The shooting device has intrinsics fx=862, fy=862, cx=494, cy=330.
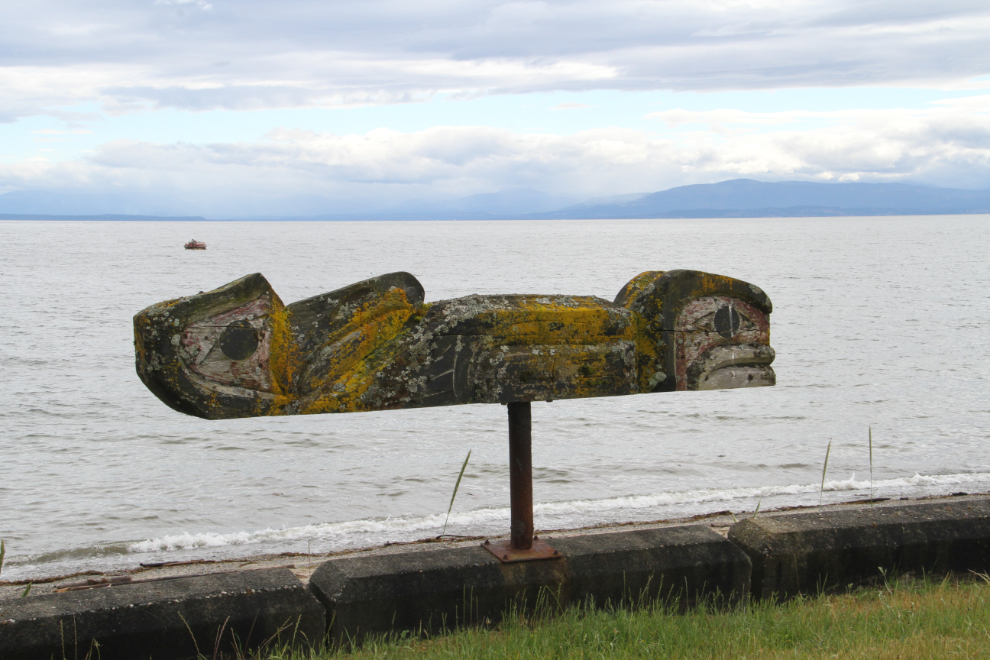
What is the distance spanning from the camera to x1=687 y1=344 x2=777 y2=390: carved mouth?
3.40m

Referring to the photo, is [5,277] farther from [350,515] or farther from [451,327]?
[451,327]

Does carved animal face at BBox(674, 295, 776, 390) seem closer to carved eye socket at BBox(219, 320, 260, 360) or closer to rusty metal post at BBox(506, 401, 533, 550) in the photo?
rusty metal post at BBox(506, 401, 533, 550)

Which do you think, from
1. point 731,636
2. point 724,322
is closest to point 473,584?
point 731,636

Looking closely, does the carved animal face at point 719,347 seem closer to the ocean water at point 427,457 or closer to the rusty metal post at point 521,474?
the rusty metal post at point 521,474

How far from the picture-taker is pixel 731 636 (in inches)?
129

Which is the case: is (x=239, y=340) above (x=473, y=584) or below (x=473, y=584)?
above

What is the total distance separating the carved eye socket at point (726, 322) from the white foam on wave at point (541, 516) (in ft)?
14.3

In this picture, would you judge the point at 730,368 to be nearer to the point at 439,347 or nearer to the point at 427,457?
the point at 439,347

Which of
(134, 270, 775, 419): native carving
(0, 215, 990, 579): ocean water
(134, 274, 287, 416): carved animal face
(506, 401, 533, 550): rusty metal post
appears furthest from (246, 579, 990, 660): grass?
(0, 215, 990, 579): ocean water

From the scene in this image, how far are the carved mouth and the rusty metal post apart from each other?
720 mm

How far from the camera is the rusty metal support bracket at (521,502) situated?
3.69m

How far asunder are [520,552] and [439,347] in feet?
3.87

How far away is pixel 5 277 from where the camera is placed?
49531 millimetres

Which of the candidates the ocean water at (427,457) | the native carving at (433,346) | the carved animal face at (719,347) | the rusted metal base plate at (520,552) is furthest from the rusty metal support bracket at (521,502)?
the ocean water at (427,457)
